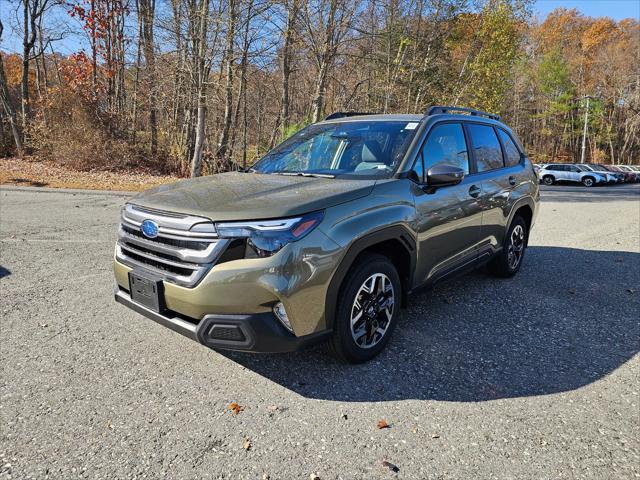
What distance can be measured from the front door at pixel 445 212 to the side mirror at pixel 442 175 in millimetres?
120

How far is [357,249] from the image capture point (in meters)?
2.86

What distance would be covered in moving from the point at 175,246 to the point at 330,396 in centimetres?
136

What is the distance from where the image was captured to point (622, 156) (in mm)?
58500

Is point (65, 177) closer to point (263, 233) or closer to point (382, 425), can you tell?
point (263, 233)

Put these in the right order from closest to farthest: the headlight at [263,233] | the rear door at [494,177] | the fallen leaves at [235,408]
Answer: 1. the headlight at [263,233]
2. the fallen leaves at [235,408]
3. the rear door at [494,177]

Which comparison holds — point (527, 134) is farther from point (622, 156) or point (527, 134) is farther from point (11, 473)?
point (11, 473)

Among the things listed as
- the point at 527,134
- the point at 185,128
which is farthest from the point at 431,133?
the point at 527,134

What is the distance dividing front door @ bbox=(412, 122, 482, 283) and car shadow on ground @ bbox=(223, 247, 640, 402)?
0.52 metres

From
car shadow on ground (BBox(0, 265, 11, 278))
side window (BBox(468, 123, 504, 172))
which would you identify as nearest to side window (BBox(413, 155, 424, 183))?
side window (BBox(468, 123, 504, 172))

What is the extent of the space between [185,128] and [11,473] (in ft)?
63.4

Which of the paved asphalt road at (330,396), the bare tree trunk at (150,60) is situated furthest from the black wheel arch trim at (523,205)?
the bare tree trunk at (150,60)

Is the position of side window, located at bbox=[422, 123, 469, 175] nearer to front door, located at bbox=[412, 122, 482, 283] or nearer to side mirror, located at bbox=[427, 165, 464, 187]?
front door, located at bbox=[412, 122, 482, 283]

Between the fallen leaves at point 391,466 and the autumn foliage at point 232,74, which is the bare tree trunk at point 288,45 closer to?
the autumn foliage at point 232,74

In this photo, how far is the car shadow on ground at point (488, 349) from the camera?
298 cm
